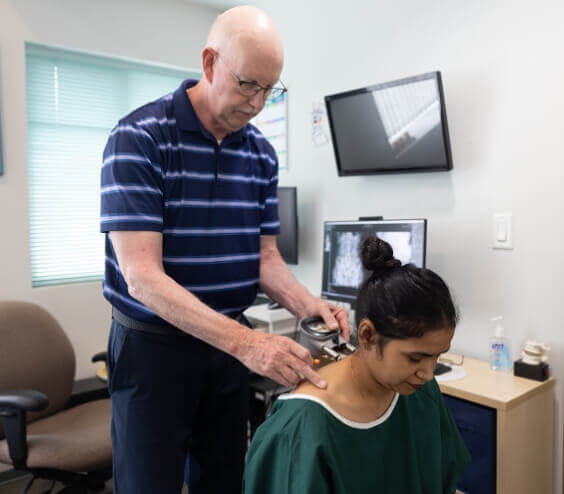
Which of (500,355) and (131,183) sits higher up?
(131,183)

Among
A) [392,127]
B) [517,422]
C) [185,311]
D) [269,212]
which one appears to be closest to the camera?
[185,311]

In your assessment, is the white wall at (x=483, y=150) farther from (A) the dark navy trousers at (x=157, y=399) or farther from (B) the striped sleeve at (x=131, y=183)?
(B) the striped sleeve at (x=131, y=183)

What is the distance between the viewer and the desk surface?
180 centimetres

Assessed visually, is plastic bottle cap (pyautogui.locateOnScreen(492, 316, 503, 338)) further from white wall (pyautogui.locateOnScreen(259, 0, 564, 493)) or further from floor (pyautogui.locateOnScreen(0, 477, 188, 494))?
floor (pyautogui.locateOnScreen(0, 477, 188, 494))

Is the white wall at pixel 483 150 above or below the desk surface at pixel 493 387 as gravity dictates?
above

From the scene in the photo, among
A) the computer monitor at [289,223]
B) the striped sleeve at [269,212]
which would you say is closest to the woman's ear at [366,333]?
the striped sleeve at [269,212]

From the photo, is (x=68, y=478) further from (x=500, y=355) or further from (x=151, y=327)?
(x=500, y=355)

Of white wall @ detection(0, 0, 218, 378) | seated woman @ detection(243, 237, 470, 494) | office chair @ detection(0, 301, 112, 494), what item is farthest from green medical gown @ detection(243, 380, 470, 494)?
white wall @ detection(0, 0, 218, 378)

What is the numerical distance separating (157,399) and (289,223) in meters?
1.90

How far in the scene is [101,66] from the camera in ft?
10.5

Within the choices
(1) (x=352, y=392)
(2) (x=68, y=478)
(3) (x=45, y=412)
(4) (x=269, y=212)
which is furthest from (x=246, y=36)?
(3) (x=45, y=412)

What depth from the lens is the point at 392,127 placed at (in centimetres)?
247

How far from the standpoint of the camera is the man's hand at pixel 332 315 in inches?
49.0

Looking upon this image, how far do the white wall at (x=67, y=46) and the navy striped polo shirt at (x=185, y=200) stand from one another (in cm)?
175
